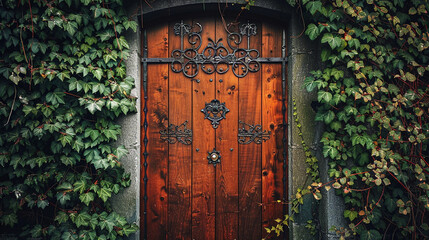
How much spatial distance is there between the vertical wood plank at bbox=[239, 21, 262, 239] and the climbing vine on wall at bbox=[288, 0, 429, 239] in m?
0.51

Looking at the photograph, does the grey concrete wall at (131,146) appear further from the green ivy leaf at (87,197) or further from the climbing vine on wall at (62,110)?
the green ivy leaf at (87,197)

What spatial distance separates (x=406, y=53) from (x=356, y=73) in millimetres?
435

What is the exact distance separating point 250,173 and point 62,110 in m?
1.66

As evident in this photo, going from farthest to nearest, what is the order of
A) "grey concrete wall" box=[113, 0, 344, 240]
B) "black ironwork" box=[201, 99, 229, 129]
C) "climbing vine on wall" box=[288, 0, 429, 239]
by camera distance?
1. "black ironwork" box=[201, 99, 229, 129]
2. "grey concrete wall" box=[113, 0, 344, 240]
3. "climbing vine on wall" box=[288, 0, 429, 239]

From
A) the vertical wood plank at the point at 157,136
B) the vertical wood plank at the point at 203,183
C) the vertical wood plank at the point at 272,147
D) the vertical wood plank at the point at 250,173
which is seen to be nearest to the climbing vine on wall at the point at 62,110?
the vertical wood plank at the point at 157,136

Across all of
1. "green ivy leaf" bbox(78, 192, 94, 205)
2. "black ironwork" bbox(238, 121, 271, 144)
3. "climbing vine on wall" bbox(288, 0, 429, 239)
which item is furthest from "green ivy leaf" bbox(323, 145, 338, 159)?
"green ivy leaf" bbox(78, 192, 94, 205)

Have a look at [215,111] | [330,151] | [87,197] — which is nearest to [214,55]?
[215,111]

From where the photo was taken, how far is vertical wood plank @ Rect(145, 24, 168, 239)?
238 centimetres

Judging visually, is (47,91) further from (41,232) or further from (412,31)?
(412,31)

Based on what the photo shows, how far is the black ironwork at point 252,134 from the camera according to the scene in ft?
7.75

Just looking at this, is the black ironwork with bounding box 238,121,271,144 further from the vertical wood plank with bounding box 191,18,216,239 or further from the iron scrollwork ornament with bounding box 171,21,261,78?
the iron scrollwork ornament with bounding box 171,21,261,78

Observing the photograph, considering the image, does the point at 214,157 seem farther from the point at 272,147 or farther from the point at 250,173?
the point at 272,147

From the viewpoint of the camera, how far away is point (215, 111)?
2.37 meters

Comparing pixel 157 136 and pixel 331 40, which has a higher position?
pixel 331 40
